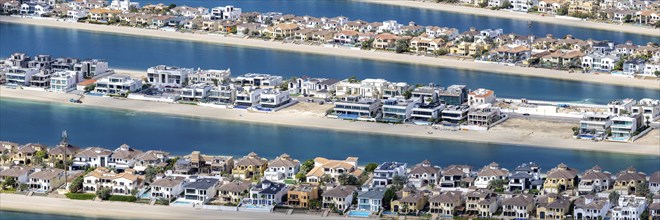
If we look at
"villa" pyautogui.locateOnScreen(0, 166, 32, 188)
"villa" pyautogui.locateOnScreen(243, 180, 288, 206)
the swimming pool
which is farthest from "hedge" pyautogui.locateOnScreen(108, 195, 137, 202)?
the swimming pool

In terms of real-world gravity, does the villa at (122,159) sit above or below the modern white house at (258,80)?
below

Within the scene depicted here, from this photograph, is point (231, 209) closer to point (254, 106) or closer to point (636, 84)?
point (254, 106)

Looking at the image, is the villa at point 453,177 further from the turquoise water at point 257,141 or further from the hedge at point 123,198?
the hedge at point 123,198

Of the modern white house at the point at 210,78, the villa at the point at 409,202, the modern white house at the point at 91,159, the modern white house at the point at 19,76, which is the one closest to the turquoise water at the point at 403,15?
the modern white house at the point at 210,78

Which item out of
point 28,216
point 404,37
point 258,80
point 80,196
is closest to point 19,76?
point 258,80

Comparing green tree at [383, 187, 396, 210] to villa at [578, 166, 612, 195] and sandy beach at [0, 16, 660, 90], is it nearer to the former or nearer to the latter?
villa at [578, 166, 612, 195]

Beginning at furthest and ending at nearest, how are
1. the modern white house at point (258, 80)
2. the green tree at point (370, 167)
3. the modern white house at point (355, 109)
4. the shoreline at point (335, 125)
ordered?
the modern white house at point (258, 80), the modern white house at point (355, 109), the shoreline at point (335, 125), the green tree at point (370, 167)
